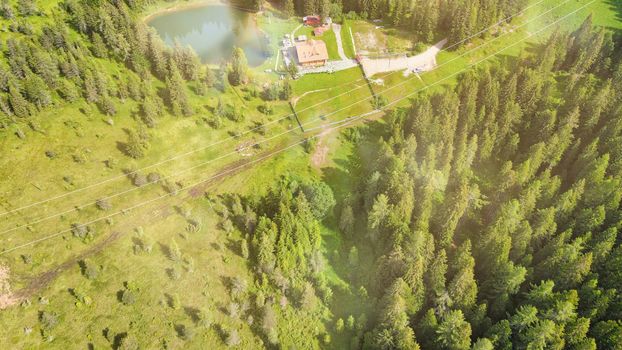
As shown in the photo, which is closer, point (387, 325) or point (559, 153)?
point (387, 325)

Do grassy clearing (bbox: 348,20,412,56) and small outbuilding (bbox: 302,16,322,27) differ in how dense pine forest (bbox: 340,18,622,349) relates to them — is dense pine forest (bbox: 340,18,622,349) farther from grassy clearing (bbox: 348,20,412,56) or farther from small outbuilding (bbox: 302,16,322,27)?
small outbuilding (bbox: 302,16,322,27)

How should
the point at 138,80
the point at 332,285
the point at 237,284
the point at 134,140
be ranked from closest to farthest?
the point at 237,284, the point at 332,285, the point at 134,140, the point at 138,80

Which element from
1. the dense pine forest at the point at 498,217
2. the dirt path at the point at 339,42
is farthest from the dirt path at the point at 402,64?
the dense pine forest at the point at 498,217

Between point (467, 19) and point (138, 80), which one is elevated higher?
point (467, 19)

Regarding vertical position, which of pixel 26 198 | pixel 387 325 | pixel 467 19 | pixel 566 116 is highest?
pixel 467 19

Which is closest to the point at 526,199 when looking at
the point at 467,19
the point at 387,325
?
the point at 387,325

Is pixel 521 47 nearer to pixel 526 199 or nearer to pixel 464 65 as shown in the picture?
pixel 464 65
